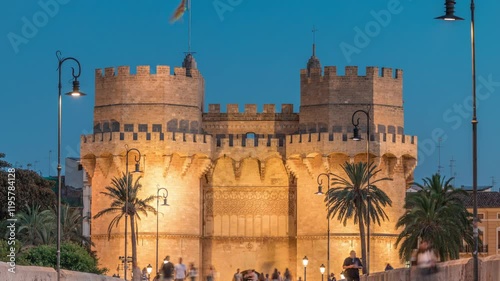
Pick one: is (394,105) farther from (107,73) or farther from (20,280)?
(20,280)

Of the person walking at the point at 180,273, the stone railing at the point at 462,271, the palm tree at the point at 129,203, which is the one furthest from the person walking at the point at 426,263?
the palm tree at the point at 129,203

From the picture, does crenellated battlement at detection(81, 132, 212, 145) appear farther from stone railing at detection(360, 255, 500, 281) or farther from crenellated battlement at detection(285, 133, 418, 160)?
stone railing at detection(360, 255, 500, 281)

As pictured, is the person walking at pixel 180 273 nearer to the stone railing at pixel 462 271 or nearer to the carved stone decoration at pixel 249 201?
the stone railing at pixel 462 271

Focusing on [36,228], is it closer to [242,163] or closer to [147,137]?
[147,137]

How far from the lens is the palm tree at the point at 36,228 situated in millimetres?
71500

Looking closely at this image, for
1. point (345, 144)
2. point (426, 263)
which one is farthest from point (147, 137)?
point (426, 263)

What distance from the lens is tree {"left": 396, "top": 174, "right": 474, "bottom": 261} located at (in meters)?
66.8

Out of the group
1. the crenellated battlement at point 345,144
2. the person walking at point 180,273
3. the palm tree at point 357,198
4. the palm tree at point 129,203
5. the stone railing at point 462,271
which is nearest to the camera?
the stone railing at point 462,271

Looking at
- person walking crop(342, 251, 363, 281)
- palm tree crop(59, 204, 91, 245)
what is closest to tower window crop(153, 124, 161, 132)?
palm tree crop(59, 204, 91, 245)

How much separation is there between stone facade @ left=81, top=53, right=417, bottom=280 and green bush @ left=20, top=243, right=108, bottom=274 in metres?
16.6

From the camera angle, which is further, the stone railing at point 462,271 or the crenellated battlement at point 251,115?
the crenellated battlement at point 251,115

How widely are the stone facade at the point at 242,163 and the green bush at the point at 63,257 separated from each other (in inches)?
653

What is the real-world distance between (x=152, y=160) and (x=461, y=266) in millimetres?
53660

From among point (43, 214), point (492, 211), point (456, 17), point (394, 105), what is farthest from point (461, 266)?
point (492, 211)
